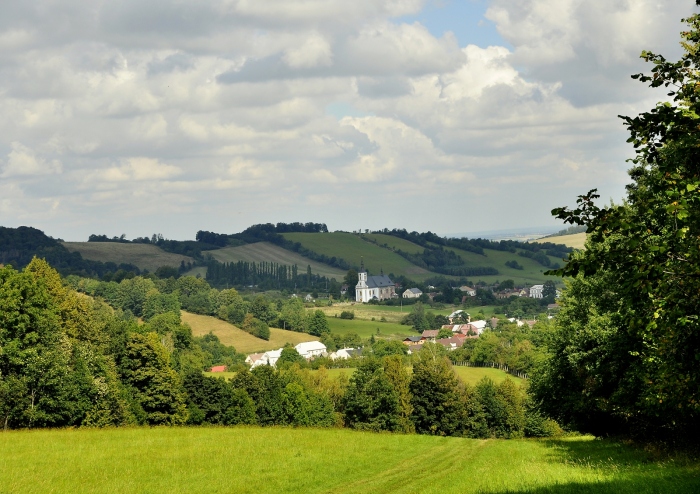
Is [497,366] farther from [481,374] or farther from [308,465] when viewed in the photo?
[308,465]

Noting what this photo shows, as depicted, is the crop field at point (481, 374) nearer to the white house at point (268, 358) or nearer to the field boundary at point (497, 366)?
the field boundary at point (497, 366)

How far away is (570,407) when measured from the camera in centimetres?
4253

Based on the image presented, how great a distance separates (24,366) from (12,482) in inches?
985

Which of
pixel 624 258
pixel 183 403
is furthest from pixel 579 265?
pixel 183 403

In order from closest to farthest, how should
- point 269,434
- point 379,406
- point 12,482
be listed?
point 12,482 < point 269,434 < point 379,406

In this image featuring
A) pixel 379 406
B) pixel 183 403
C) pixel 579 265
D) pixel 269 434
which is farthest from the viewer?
pixel 379 406

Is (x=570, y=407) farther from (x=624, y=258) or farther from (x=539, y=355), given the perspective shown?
(x=624, y=258)

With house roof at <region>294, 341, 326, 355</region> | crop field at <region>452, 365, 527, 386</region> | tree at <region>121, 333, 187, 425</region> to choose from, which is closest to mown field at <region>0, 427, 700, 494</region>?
tree at <region>121, 333, 187, 425</region>

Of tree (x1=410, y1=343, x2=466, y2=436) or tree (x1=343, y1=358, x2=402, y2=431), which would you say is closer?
tree (x1=343, y1=358, x2=402, y2=431)

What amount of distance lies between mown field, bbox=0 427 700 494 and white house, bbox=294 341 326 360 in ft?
456

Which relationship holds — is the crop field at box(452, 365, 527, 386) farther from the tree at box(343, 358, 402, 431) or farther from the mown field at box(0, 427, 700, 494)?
the mown field at box(0, 427, 700, 494)

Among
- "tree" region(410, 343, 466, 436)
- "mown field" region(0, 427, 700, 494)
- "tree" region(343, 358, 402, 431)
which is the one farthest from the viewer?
"tree" region(410, 343, 466, 436)

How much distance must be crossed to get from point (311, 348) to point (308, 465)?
160 m

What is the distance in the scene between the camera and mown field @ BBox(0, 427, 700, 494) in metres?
21.3
